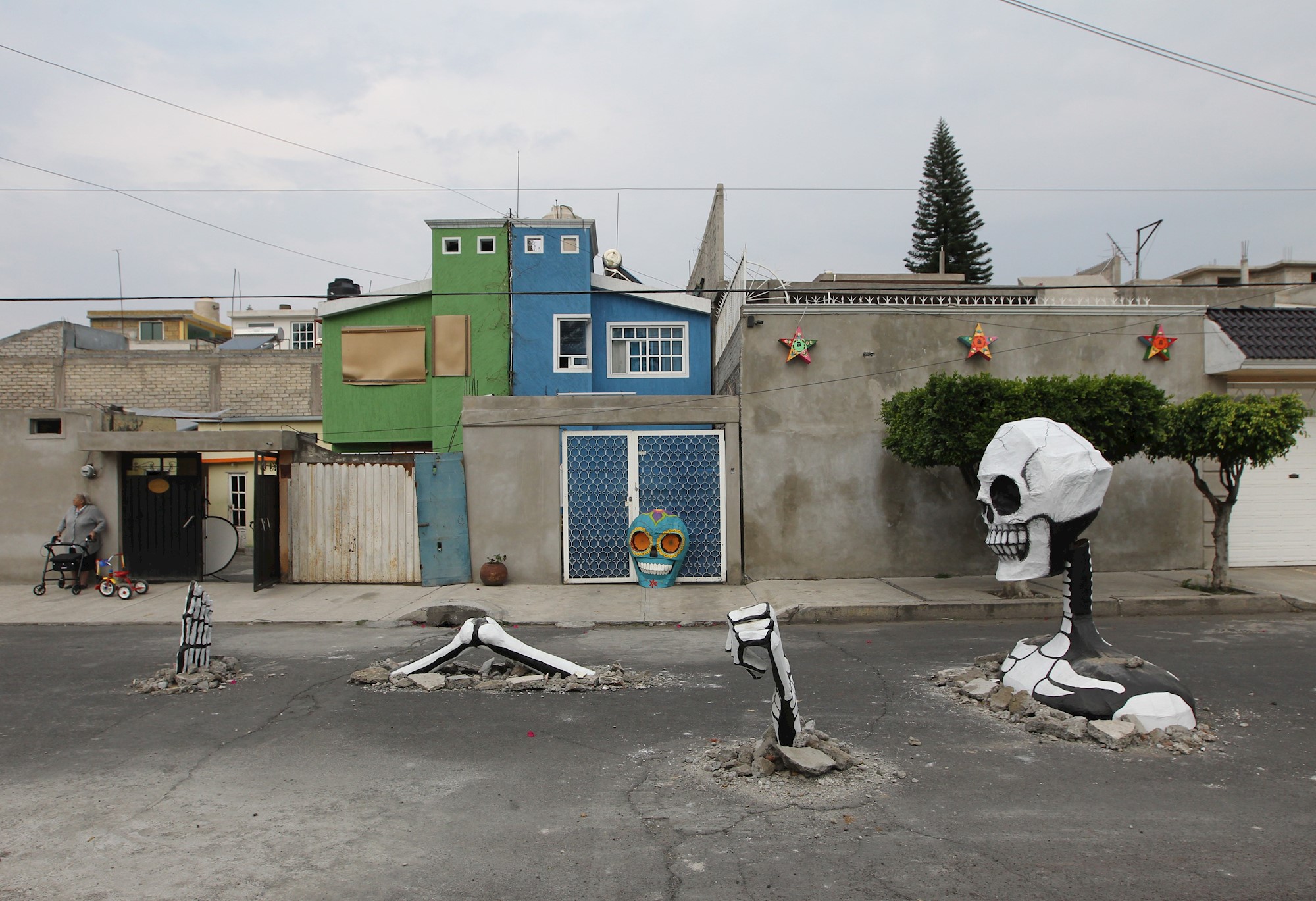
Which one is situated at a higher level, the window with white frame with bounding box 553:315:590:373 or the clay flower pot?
the window with white frame with bounding box 553:315:590:373

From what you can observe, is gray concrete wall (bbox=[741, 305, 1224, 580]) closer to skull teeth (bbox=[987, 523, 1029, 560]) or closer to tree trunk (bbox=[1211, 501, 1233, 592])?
tree trunk (bbox=[1211, 501, 1233, 592])

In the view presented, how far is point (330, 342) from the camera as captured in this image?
22.5m

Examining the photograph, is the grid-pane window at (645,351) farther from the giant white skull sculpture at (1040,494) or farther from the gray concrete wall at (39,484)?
the giant white skull sculpture at (1040,494)

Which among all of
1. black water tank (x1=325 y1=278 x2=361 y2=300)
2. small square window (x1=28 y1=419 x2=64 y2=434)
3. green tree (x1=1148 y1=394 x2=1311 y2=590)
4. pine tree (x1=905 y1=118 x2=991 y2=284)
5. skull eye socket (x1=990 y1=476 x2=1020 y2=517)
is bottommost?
skull eye socket (x1=990 y1=476 x2=1020 y2=517)

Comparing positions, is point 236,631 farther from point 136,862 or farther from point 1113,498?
point 1113,498

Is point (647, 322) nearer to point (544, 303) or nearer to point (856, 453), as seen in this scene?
point (544, 303)

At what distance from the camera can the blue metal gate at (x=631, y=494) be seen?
13.5 metres

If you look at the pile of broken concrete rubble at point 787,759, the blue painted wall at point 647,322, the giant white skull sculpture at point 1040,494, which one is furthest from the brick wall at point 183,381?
the pile of broken concrete rubble at point 787,759

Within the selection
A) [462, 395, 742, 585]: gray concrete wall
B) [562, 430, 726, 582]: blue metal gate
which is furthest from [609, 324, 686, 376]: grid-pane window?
[562, 430, 726, 582]: blue metal gate

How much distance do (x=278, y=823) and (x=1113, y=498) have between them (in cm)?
1307

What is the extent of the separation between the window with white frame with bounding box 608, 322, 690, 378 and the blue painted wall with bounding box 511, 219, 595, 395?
0.98 m

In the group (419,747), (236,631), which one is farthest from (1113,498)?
(236,631)

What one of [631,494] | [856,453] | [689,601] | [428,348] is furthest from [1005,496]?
[428,348]

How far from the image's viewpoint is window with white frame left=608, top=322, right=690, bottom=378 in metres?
22.6
